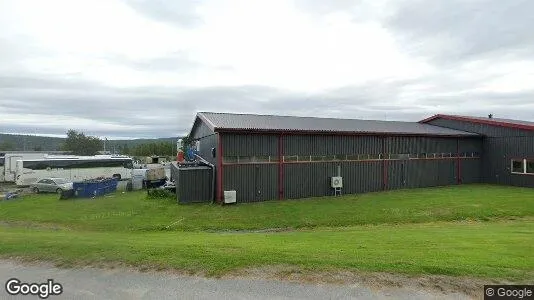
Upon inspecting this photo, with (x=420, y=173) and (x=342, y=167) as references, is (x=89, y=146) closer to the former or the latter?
(x=342, y=167)

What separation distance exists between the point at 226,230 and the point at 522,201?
58.6 ft

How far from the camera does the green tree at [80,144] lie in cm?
11344

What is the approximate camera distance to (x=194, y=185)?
→ 23969mm

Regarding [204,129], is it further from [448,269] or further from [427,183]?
[448,269]

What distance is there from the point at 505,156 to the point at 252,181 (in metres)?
23.5

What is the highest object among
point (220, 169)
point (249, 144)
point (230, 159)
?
point (249, 144)

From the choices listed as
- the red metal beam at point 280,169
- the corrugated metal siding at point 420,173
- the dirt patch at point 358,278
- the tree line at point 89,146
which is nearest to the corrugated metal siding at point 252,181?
the red metal beam at point 280,169

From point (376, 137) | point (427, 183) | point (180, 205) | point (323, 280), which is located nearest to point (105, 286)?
point (323, 280)

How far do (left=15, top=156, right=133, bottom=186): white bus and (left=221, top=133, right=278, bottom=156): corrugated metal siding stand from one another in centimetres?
2311

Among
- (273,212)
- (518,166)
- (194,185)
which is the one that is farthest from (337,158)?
(518,166)

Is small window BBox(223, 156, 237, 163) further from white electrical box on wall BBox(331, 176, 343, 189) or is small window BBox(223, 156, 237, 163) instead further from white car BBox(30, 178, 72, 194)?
white car BBox(30, 178, 72, 194)

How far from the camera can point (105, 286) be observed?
712cm

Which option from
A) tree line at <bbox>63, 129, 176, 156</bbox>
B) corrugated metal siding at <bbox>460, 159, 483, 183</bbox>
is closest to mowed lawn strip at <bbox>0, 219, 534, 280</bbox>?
corrugated metal siding at <bbox>460, 159, 483, 183</bbox>

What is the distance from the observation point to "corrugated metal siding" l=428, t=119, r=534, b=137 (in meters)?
32.1
